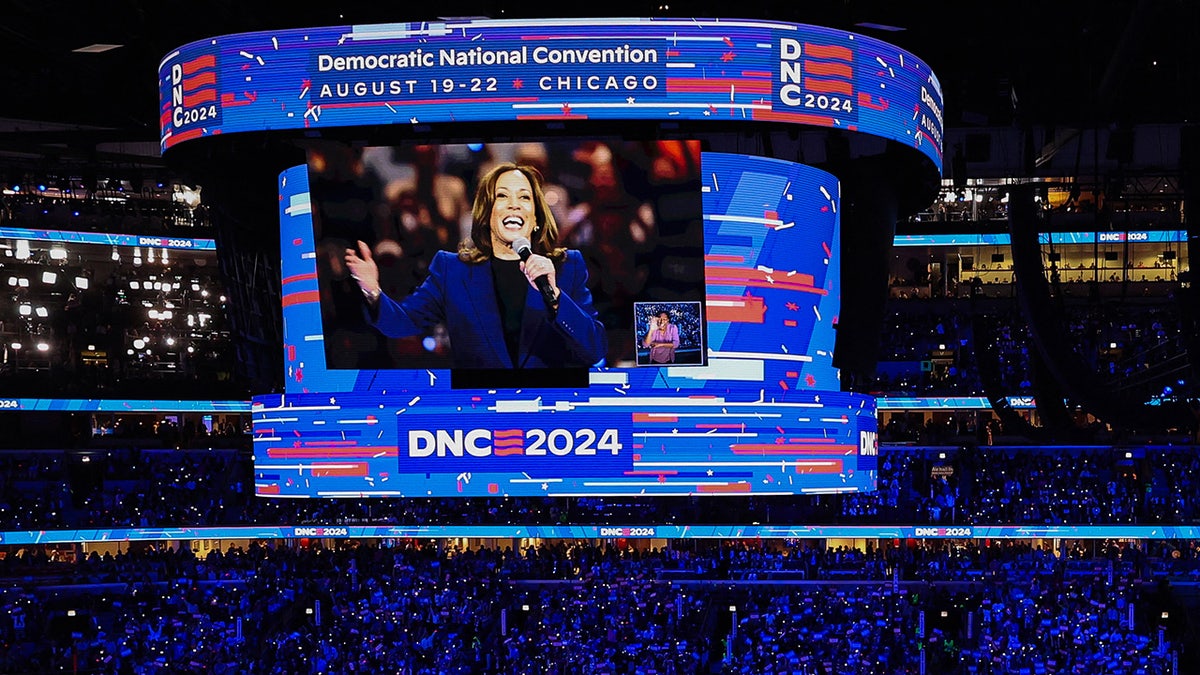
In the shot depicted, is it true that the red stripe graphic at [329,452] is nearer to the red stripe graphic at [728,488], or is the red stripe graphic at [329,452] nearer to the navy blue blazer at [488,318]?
the navy blue blazer at [488,318]

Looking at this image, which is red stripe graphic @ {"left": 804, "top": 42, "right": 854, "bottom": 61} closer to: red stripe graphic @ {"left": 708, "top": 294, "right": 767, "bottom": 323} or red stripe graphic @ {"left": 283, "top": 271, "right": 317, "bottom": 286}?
red stripe graphic @ {"left": 708, "top": 294, "right": 767, "bottom": 323}

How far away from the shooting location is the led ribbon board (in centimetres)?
1945

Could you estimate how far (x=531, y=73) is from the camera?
1952 centimetres

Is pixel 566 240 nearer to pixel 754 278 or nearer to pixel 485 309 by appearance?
pixel 485 309

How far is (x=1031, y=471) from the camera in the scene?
113 ft

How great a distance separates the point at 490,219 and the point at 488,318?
137 cm

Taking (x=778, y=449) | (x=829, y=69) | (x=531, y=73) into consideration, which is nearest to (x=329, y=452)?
(x=531, y=73)

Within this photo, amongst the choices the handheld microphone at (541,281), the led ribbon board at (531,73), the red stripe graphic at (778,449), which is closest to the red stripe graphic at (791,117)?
the led ribbon board at (531,73)

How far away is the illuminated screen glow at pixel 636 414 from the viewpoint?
20312 mm

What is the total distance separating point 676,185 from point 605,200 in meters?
0.98

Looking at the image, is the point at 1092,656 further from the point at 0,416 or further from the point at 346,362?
the point at 0,416

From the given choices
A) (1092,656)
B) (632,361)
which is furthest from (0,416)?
(1092,656)

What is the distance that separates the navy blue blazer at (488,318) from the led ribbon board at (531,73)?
84.3 inches

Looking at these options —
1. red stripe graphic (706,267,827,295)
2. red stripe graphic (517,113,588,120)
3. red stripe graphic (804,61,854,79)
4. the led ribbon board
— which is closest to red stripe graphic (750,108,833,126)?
the led ribbon board
